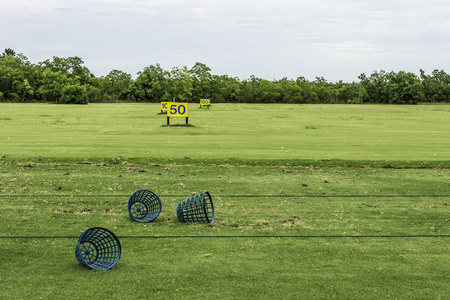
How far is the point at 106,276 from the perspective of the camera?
309 inches

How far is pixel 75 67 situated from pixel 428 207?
13484cm

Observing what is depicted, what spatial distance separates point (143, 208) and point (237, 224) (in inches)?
92.8

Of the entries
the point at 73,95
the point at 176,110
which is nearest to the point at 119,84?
the point at 73,95

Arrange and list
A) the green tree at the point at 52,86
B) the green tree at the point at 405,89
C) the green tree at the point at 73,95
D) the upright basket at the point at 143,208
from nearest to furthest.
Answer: the upright basket at the point at 143,208 < the green tree at the point at 73,95 < the green tree at the point at 52,86 < the green tree at the point at 405,89

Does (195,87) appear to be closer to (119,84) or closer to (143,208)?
(119,84)

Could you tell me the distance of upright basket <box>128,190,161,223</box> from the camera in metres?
11.6

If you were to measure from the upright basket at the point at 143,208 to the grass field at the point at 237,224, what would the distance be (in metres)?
0.19

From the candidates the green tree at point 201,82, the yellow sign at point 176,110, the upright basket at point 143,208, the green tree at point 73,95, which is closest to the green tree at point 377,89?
the green tree at point 201,82

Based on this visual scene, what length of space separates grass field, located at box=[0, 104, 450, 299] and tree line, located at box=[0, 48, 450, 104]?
323 ft

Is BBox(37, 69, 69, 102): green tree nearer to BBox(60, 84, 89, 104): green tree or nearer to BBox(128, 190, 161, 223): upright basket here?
BBox(60, 84, 89, 104): green tree

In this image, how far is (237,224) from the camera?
11.4 m

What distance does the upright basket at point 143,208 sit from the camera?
11.6 metres

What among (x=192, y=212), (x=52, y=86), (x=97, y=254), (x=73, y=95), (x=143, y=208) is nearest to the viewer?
(x=97, y=254)

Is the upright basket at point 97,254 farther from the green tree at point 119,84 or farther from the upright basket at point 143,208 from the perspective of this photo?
the green tree at point 119,84
